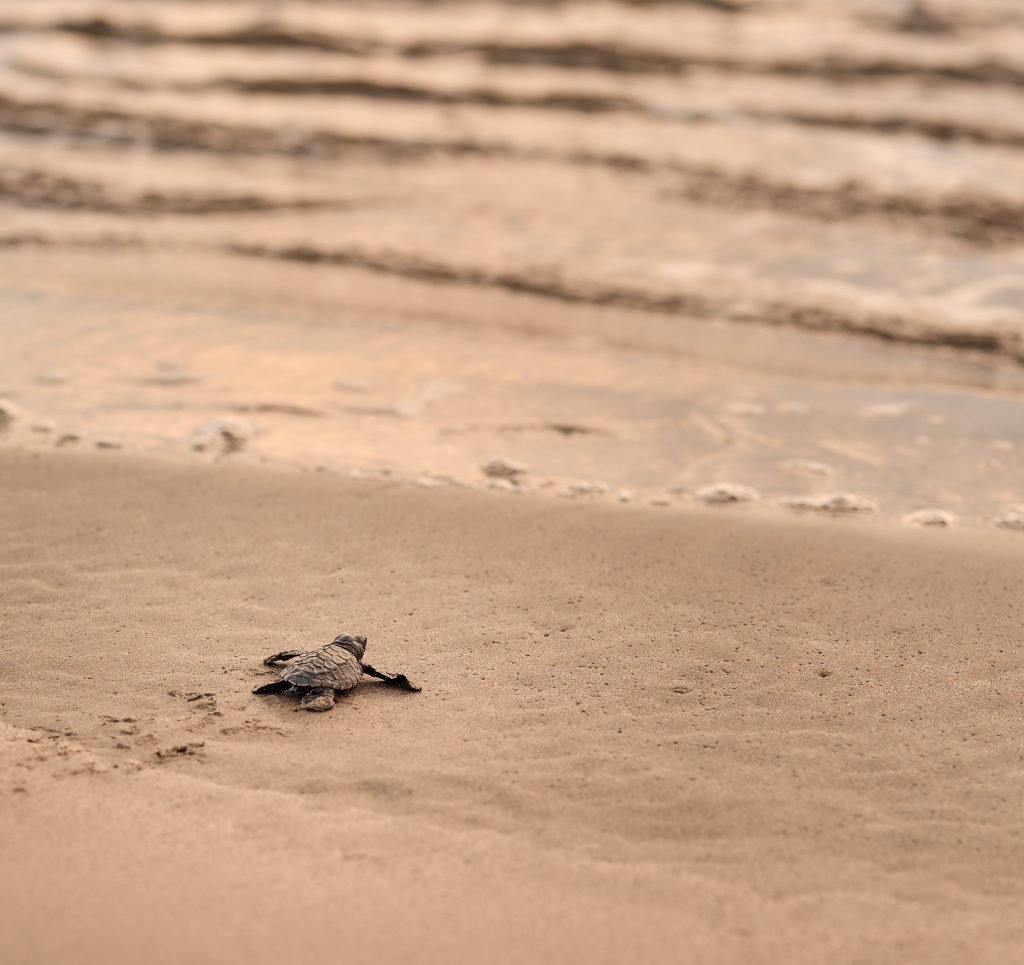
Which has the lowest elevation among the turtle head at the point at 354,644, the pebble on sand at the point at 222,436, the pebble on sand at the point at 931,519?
the turtle head at the point at 354,644

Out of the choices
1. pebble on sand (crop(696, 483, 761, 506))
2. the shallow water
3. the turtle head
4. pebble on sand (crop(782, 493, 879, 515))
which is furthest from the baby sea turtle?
pebble on sand (crop(782, 493, 879, 515))

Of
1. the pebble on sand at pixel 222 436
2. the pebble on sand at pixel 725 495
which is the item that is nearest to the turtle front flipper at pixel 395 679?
the pebble on sand at pixel 725 495

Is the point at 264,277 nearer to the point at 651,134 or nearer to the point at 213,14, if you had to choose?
the point at 651,134

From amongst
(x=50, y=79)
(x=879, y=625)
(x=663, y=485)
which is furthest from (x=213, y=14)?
(x=879, y=625)

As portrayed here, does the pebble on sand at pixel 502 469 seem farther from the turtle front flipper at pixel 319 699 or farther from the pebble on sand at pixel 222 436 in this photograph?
the turtle front flipper at pixel 319 699

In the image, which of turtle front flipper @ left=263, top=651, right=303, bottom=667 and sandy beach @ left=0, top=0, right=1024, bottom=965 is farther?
turtle front flipper @ left=263, top=651, right=303, bottom=667

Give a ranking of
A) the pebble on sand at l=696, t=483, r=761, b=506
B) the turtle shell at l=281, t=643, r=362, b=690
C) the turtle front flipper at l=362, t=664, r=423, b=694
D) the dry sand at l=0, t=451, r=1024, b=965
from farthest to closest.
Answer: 1. the pebble on sand at l=696, t=483, r=761, b=506
2. the turtle front flipper at l=362, t=664, r=423, b=694
3. the turtle shell at l=281, t=643, r=362, b=690
4. the dry sand at l=0, t=451, r=1024, b=965

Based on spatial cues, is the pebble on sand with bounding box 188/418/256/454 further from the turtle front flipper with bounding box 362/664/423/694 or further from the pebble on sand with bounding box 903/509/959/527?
the pebble on sand with bounding box 903/509/959/527

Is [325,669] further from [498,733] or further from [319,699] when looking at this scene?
[498,733]
